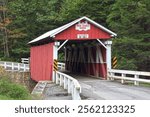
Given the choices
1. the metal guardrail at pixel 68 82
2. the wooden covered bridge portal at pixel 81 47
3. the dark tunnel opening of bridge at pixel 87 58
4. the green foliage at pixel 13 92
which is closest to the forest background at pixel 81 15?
the dark tunnel opening of bridge at pixel 87 58

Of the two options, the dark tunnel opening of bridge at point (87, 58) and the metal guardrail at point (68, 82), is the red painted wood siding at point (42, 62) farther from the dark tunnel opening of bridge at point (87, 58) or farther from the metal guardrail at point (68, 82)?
the metal guardrail at point (68, 82)

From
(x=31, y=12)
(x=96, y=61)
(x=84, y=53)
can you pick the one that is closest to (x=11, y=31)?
(x=31, y=12)

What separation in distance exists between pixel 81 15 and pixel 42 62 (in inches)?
635

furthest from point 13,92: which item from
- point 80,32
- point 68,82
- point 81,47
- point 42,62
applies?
point 81,47

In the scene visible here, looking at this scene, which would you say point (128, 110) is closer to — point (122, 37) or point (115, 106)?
point (115, 106)

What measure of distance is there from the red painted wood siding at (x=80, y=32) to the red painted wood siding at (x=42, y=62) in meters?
1.10

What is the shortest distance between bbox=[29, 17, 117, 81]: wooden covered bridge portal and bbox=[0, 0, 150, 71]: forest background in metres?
1.87

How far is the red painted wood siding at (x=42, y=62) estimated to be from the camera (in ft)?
86.2

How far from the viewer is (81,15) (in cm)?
4434

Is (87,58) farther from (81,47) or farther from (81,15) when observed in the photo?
(81,15)

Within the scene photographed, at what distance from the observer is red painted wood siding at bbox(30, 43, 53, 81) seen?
2627 centimetres

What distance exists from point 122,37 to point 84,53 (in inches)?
113

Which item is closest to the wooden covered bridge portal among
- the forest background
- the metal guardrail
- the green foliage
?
the forest background

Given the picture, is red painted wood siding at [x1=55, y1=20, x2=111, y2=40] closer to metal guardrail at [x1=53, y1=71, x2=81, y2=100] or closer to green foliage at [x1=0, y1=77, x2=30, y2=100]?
metal guardrail at [x1=53, y1=71, x2=81, y2=100]
